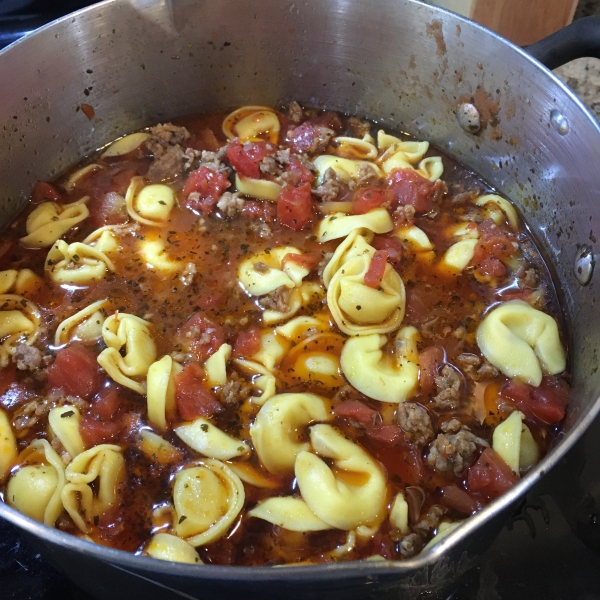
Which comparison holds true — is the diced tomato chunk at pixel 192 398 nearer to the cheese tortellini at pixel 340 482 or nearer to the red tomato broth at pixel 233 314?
the red tomato broth at pixel 233 314

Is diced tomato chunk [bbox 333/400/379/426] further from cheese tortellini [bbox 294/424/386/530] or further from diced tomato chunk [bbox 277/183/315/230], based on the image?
diced tomato chunk [bbox 277/183/315/230]

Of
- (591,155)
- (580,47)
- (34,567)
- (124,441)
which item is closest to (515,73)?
(580,47)

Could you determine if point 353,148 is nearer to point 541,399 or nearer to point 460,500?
point 541,399

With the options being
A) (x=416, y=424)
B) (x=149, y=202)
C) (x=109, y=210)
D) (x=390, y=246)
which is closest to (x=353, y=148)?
(x=390, y=246)

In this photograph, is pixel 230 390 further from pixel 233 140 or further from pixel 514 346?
pixel 233 140

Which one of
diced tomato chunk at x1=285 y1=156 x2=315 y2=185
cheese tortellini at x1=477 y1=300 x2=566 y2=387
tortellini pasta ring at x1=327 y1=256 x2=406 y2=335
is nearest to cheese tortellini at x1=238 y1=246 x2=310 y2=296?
tortellini pasta ring at x1=327 y1=256 x2=406 y2=335
